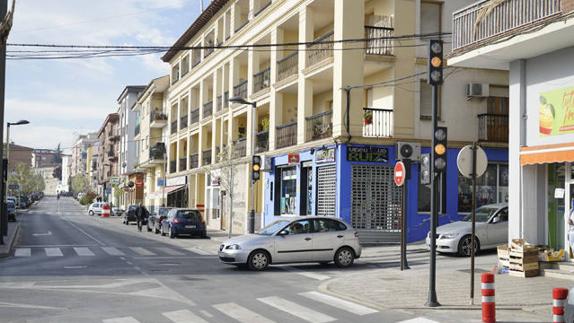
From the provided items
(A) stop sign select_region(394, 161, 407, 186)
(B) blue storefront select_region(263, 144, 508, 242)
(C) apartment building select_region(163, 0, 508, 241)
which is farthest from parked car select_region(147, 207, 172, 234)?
(A) stop sign select_region(394, 161, 407, 186)

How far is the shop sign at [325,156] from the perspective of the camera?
25.8m

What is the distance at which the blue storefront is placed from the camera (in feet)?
83.2

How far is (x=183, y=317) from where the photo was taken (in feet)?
35.0

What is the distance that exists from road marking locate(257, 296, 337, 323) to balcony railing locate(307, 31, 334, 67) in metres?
15.5

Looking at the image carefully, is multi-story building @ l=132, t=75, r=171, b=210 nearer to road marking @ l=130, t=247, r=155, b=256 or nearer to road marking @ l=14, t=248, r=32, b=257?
road marking @ l=130, t=247, r=155, b=256

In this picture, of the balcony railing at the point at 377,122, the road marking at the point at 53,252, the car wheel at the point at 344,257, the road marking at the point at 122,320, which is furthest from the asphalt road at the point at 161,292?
the balcony railing at the point at 377,122

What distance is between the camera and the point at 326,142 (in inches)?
1030

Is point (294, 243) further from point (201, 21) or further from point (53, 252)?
point (201, 21)

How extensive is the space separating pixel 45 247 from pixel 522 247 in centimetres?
1796

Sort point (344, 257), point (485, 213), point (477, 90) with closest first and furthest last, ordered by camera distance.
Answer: point (344, 257) → point (485, 213) → point (477, 90)

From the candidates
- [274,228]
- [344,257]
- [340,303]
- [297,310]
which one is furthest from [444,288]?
[274,228]

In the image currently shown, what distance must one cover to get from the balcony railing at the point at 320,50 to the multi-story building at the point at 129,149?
4992 centimetres

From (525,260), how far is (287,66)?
62.0 feet

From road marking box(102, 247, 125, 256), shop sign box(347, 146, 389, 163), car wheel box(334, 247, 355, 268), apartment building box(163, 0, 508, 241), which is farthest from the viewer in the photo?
apartment building box(163, 0, 508, 241)
